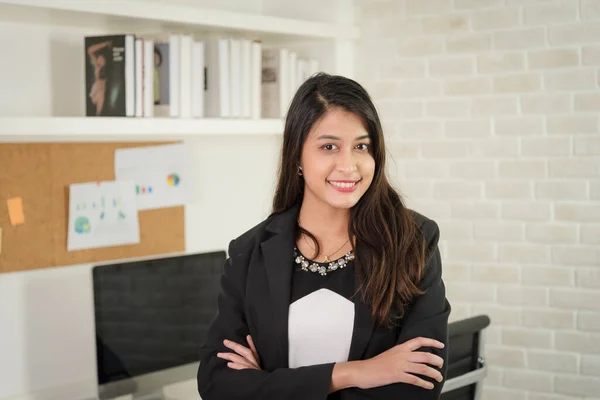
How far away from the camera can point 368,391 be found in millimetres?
1812

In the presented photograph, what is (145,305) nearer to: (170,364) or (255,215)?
(170,364)

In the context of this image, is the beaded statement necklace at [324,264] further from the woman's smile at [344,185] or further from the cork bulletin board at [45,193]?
the cork bulletin board at [45,193]

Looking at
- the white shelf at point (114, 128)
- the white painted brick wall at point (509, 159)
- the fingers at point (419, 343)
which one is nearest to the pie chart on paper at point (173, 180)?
the white shelf at point (114, 128)

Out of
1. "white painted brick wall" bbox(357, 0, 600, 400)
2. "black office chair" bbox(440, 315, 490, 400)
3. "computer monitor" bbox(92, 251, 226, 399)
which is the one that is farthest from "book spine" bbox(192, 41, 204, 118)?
"black office chair" bbox(440, 315, 490, 400)

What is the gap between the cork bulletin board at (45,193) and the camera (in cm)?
286

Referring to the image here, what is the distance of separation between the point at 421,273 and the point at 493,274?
162 cm

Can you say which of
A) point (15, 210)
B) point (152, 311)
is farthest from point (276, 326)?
point (15, 210)

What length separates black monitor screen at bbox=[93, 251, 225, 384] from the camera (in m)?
2.69

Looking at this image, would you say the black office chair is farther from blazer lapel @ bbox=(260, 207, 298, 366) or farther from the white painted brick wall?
the white painted brick wall

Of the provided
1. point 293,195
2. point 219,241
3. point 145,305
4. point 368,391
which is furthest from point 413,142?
point 368,391

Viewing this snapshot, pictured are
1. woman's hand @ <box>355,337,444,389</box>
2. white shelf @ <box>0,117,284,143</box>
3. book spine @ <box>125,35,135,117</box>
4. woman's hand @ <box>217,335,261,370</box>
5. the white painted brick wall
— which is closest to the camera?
woman's hand @ <box>355,337,444,389</box>

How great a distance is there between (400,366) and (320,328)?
0.19m

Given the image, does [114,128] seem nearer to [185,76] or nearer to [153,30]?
[185,76]

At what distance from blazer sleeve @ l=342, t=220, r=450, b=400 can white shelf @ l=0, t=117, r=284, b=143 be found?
1342mm
